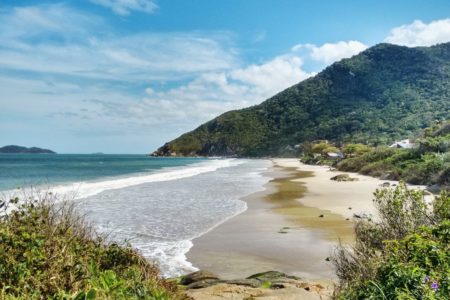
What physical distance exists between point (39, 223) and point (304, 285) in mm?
4192

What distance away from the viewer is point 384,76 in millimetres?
148750

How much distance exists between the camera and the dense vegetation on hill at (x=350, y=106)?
391 ft

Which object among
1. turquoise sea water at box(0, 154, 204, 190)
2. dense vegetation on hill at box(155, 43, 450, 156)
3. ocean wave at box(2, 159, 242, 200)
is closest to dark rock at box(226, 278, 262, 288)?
ocean wave at box(2, 159, 242, 200)


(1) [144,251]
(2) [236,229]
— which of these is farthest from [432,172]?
(1) [144,251]

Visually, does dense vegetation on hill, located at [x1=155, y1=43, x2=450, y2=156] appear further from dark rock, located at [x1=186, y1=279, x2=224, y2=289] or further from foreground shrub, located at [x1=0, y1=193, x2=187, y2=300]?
foreground shrub, located at [x1=0, y1=193, x2=187, y2=300]

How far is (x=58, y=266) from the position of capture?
437 cm

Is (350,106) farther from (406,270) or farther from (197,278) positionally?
(406,270)

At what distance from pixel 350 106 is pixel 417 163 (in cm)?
11641

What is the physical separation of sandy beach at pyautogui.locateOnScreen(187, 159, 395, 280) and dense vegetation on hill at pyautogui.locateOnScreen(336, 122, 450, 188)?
21.2ft

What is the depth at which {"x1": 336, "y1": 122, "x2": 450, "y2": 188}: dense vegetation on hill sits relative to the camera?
80.4 ft

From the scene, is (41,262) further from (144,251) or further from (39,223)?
(144,251)

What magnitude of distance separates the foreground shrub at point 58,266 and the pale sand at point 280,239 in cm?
344

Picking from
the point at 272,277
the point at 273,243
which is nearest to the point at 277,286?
the point at 272,277

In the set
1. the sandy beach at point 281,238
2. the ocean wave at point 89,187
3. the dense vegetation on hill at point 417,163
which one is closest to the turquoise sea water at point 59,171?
the ocean wave at point 89,187
